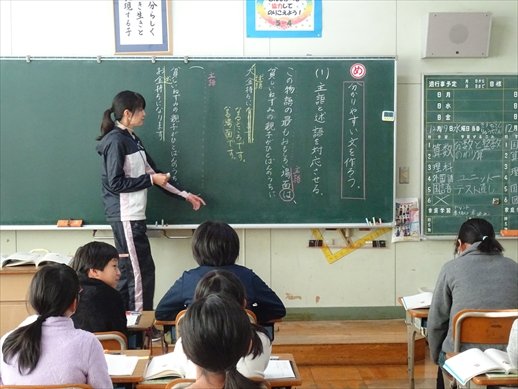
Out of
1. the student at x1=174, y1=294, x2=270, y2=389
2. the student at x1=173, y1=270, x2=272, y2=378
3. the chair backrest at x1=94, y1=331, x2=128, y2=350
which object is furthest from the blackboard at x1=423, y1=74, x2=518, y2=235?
the student at x1=174, y1=294, x2=270, y2=389

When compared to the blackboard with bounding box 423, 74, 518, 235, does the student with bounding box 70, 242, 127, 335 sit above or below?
below

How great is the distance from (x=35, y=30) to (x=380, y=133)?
258 centimetres

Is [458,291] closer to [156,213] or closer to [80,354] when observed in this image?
[80,354]

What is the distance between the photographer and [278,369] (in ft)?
8.45

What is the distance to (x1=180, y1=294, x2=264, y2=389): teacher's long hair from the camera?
1699mm

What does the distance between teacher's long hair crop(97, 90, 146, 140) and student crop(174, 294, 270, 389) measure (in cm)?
310

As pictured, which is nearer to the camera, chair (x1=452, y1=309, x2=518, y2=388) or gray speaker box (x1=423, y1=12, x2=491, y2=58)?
chair (x1=452, y1=309, x2=518, y2=388)

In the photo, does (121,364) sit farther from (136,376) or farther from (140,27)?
(140,27)

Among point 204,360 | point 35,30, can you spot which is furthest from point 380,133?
point 204,360

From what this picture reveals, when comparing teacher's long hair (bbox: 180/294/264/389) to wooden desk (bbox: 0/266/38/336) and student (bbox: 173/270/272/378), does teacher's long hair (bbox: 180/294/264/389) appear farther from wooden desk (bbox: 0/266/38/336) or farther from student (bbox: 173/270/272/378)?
wooden desk (bbox: 0/266/38/336)

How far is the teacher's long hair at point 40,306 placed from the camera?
7.32ft

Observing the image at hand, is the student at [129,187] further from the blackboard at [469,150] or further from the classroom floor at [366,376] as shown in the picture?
the blackboard at [469,150]

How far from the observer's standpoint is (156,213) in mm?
5051

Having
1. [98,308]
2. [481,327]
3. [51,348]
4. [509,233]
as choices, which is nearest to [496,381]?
[481,327]
